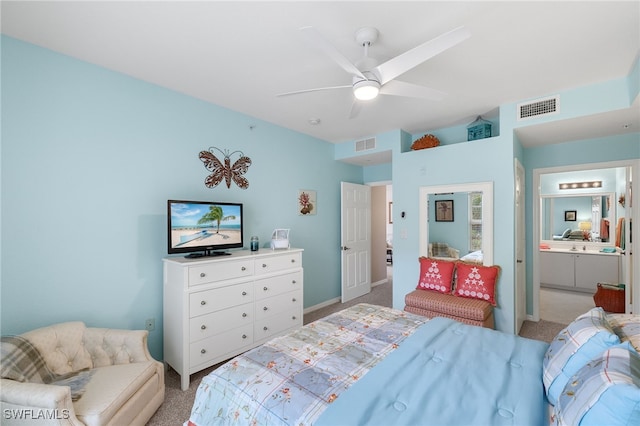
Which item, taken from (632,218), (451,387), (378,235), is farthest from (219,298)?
(632,218)

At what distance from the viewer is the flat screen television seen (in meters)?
2.54

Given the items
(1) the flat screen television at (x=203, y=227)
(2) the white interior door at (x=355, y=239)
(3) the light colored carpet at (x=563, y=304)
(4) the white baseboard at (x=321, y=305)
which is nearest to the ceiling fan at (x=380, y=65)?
(1) the flat screen television at (x=203, y=227)

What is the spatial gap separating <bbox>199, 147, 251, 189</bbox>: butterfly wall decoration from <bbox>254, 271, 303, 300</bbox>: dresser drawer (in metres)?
1.22

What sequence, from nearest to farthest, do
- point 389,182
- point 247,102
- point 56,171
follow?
point 56,171
point 247,102
point 389,182

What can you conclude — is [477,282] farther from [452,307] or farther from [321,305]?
[321,305]

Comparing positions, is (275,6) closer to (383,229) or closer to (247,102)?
(247,102)

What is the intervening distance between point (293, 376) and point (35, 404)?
4.27 ft

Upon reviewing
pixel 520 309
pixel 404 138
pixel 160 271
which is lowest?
pixel 520 309

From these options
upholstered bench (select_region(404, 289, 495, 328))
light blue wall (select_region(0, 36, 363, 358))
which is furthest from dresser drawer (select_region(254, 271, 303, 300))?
upholstered bench (select_region(404, 289, 495, 328))

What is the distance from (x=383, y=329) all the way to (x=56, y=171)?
277 cm

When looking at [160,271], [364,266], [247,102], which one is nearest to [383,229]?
[364,266]

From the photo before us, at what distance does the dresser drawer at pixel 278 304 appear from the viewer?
2.88 meters

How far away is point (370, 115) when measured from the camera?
345cm

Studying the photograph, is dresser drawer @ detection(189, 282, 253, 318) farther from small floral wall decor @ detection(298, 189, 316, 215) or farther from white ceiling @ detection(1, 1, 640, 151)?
white ceiling @ detection(1, 1, 640, 151)
